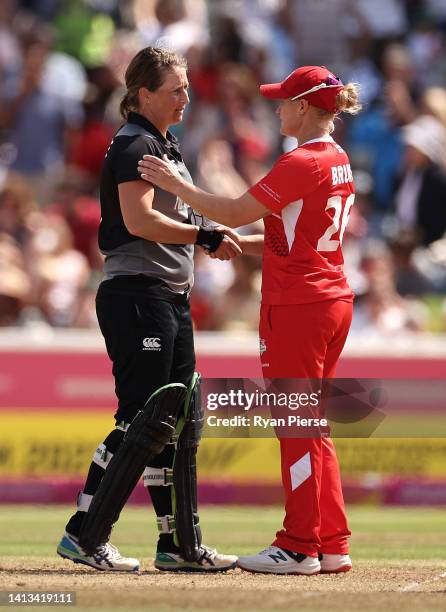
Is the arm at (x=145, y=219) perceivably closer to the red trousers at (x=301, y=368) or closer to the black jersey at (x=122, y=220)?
the black jersey at (x=122, y=220)

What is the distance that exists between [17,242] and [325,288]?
643 cm

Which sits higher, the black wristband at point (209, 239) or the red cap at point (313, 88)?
the red cap at point (313, 88)

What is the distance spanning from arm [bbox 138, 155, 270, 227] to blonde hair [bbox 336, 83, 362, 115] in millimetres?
634

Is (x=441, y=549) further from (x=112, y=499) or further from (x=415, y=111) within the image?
(x=415, y=111)

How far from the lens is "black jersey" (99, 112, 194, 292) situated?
685 cm

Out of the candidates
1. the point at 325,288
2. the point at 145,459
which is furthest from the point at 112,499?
the point at 325,288

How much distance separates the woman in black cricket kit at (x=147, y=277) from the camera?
6.80m

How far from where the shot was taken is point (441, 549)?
324 inches

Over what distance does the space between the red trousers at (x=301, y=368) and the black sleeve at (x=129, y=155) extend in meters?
0.91

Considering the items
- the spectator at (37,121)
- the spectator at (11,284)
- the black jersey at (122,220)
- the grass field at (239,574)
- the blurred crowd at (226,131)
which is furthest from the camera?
the spectator at (37,121)

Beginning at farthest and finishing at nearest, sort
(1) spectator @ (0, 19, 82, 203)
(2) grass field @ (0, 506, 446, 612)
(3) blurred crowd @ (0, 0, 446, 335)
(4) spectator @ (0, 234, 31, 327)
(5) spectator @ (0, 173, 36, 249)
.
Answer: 1. (1) spectator @ (0, 19, 82, 203)
2. (5) spectator @ (0, 173, 36, 249)
3. (3) blurred crowd @ (0, 0, 446, 335)
4. (4) spectator @ (0, 234, 31, 327)
5. (2) grass field @ (0, 506, 446, 612)

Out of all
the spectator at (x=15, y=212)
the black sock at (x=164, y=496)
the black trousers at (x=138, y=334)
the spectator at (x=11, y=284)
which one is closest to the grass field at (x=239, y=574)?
the black sock at (x=164, y=496)

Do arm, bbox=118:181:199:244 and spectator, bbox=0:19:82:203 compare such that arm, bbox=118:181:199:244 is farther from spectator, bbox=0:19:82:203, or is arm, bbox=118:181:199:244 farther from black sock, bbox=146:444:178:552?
spectator, bbox=0:19:82:203

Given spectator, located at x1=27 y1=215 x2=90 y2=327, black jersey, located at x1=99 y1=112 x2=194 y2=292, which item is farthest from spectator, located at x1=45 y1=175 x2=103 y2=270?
black jersey, located at x1=99 y1=112 x2=194 y2=292
